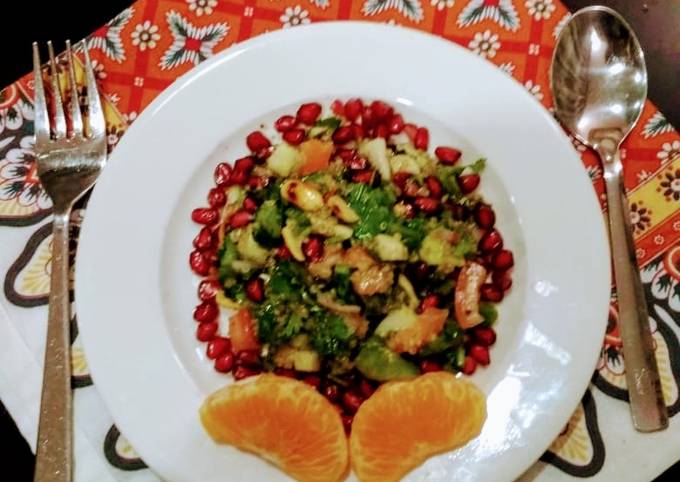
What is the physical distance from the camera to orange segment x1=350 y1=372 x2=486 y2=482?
3.86ft

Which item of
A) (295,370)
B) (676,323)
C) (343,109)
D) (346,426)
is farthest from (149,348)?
(676,323)

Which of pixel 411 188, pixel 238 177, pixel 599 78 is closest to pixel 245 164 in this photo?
pixel 238 177

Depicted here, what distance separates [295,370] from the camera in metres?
1.34

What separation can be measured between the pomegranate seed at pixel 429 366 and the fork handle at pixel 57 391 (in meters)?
0.67

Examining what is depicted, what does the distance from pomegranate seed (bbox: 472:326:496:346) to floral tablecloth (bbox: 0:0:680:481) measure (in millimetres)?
218

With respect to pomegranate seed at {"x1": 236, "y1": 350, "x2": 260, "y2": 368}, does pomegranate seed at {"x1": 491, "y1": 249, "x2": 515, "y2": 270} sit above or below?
above

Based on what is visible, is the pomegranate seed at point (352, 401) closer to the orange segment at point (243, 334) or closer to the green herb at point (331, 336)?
the green herb at point (331, 336)

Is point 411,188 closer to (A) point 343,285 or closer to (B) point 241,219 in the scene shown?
(A) point 343,285

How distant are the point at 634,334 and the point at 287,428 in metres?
0.67

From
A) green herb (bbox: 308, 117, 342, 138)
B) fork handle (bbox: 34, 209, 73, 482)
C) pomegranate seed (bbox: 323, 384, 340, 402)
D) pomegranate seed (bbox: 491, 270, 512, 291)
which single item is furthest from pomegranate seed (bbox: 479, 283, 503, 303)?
fork handle (bbox: 34, 209, 73, 482)

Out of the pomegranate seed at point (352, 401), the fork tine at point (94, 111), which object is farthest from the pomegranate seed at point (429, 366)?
the fork tine at point (94, 111)

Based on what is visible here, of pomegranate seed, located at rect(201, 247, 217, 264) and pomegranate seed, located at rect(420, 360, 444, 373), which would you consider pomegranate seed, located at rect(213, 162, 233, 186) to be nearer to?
pomegranate seed, located at rect(201, 247, 217, 264)

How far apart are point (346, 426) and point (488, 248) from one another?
1.39 feet

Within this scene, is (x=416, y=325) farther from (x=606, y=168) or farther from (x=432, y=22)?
(x=432, y=22)
